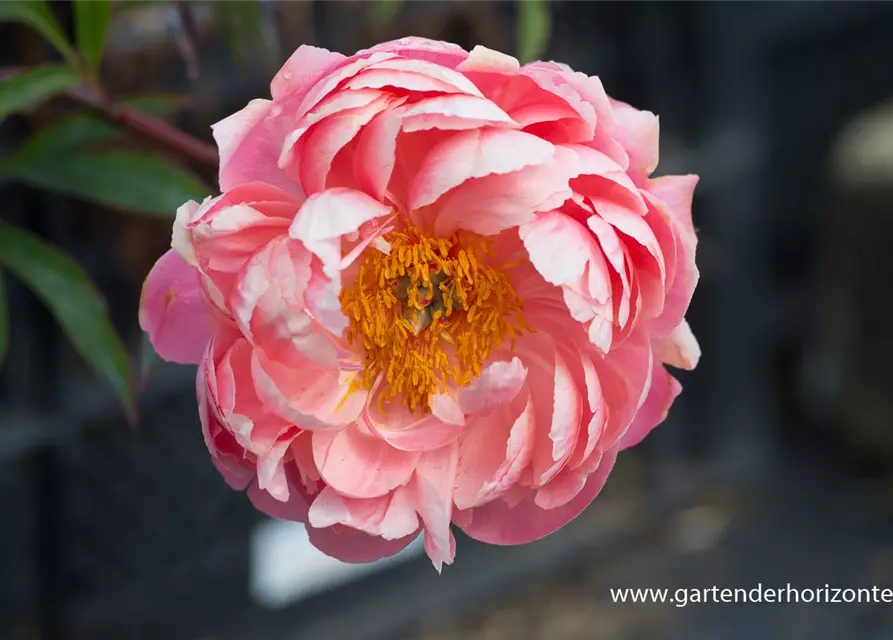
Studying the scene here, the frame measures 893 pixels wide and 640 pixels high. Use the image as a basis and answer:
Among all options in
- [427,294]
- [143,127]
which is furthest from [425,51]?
[143,127]

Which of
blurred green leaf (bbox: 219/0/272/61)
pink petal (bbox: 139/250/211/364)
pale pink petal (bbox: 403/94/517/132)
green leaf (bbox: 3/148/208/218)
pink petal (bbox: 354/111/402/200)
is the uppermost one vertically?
pale pink petal (bbox: 403/94/517/132)

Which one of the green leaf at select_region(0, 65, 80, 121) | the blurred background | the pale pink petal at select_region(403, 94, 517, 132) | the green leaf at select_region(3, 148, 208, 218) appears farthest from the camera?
the blurred background

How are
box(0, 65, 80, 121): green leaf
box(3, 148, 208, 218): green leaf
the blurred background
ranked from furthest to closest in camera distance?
the blurred background, box(3, 148, 208, 218): green leaf, box(0, 65, 80, 121): green leaf

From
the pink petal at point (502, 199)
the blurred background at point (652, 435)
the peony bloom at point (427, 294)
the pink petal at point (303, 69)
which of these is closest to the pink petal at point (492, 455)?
the peony bloom at point (427, 294)

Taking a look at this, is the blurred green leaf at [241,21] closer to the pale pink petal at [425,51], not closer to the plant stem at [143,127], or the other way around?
the plant stem at [143,127]

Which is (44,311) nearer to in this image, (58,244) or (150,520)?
(58,244)

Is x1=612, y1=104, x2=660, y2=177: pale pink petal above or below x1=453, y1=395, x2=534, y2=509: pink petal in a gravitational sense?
above

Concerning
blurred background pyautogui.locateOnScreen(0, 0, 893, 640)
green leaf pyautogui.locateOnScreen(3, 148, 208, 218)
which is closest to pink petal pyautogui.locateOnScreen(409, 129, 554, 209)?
green leaf pyautogui.locateOnScreen(3, 148, 208, 218)

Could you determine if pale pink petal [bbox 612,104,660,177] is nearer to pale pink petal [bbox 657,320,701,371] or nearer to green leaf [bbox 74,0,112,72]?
pale pink petal [bbox 657,320,701,371]

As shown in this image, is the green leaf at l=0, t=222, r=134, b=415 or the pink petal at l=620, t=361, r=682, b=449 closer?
the pink petal at l=620, t=361, r=682, b=449
